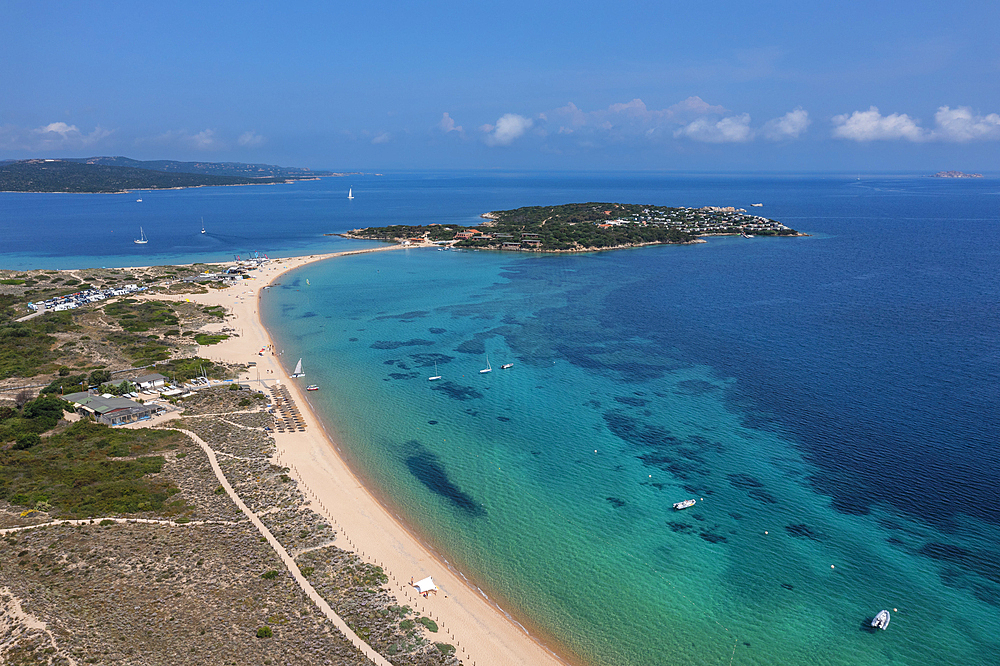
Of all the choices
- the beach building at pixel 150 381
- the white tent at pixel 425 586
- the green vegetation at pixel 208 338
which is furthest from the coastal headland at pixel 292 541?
the green vegetation at pixel 208 338

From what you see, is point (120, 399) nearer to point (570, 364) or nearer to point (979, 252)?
point (570, 364)

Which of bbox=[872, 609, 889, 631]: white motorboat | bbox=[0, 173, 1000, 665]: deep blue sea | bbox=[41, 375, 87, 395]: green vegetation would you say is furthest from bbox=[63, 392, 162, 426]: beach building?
bbox=[872, 609, 889, 631]: white motorboat

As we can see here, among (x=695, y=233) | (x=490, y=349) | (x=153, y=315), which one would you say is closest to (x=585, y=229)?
(x=695, y=233)

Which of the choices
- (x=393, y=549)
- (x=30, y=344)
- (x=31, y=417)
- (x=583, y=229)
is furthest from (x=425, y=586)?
(x=583, y=229)

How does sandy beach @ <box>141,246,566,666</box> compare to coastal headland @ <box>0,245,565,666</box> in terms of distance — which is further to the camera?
sandy beach @ <box>141,246,566,666</box>

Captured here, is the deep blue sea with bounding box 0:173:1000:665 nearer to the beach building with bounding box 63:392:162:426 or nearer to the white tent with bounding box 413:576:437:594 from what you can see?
the white tent with bounding box 413:576:437:594

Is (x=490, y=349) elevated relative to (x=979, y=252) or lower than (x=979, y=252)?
lower
